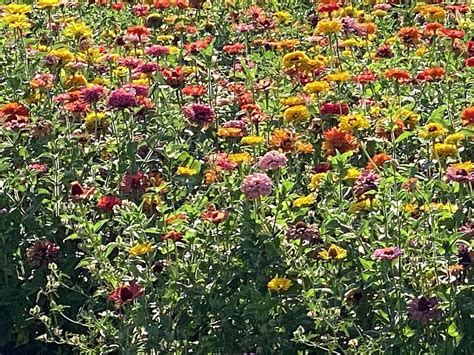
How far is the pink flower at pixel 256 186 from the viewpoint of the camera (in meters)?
3.13

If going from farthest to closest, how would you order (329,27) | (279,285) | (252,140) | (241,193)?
(329,27), (252,140), (241,193), (279,285)

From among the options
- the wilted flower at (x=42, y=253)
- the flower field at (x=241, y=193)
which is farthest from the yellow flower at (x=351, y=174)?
the wilted flower at (x=42, y=253)

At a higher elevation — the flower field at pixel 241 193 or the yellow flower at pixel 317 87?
the yellow flower at pixel 317 87

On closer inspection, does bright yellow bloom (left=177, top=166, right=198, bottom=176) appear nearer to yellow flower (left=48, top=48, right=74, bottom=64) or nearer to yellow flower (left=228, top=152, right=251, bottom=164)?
yellow flower (left=228, top=152, right=251, bottom=164)

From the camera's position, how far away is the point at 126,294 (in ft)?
10.3

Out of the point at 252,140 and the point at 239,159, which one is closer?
the point at 239,159

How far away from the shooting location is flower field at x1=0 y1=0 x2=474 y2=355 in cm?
304

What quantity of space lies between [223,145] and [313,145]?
32 centimetres

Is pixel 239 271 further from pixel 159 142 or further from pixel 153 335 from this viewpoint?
pixel 159 142

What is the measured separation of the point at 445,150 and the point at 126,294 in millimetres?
992

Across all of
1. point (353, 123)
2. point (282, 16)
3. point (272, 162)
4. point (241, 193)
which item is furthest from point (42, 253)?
point (282, 16)

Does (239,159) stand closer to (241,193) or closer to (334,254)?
(241,193)

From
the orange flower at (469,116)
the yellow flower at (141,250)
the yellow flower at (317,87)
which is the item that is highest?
the orange flower at (469,116)

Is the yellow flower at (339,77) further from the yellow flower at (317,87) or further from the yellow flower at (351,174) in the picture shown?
the yellow flower at (351,174)
